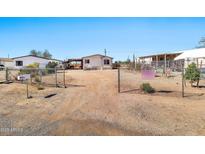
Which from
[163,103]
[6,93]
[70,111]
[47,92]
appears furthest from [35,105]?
[163,103]

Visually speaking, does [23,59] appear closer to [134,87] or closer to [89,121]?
[134,87]

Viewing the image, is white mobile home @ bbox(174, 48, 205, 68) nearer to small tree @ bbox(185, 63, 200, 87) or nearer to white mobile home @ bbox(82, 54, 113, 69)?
small tree @ bbox(185, 63, 200, 87)

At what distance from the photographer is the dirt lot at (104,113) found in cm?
700

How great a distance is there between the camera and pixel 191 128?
7.02m

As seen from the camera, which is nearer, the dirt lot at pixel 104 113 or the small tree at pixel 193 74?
the dirt lot at pixel 104 113

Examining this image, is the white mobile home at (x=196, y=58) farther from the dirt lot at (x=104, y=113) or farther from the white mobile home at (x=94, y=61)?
the white mobile home at (x=94, y=61)

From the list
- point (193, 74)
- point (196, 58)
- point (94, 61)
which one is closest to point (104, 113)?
point (193, 74)

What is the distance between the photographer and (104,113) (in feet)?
28.6

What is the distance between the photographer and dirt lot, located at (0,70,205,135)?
7000 millimetres

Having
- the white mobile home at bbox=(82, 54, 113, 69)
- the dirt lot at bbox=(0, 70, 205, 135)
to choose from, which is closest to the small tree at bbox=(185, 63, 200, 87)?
the dirt lot at bbox=(0, 70, 205, 135)

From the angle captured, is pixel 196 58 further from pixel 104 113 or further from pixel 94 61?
pixel 94 61

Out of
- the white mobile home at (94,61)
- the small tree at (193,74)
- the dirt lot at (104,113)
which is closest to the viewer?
the dirt lot at (104,113)

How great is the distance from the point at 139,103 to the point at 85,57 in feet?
113

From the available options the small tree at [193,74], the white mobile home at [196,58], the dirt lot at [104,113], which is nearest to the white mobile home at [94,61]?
the white mobile home at [196,58]
